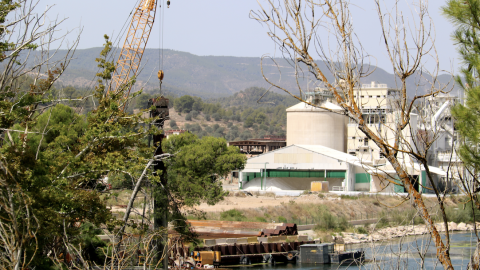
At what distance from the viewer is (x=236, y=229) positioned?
3856cm

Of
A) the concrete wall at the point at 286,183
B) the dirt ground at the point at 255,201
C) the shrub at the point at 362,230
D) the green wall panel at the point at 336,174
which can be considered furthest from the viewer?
the concrete wall at the point at 286,183

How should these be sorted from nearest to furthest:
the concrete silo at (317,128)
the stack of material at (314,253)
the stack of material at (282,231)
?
the stack of material at (314,253)
the stack of material at (282,231)
the concrete silo at (317,128)

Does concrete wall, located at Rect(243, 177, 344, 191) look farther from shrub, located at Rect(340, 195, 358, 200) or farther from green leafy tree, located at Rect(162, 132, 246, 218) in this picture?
green leafy tree, located at Rect(162, 132, 246, 218)

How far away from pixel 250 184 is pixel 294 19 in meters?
57.6

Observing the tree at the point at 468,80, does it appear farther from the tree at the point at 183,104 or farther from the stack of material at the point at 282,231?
the tree at the point at 183,104

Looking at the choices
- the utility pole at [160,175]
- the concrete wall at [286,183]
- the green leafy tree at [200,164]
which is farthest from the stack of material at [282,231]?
the concrete wall at [286,183]

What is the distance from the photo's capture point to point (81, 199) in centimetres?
1270

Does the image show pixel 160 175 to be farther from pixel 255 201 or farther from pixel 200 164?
pixel 255 201

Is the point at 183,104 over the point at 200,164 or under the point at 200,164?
over

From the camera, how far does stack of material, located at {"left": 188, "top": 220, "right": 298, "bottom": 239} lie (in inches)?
1391

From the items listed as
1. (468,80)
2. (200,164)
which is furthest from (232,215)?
(468,80)

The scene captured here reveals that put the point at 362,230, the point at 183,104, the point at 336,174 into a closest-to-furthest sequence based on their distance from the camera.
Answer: the point at 362,230, the point at 336,174, the point at 183,104

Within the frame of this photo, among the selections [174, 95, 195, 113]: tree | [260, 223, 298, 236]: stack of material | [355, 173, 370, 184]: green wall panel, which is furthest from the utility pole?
[174, 95, 195, 113]: tree

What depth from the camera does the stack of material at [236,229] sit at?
35.3 m
